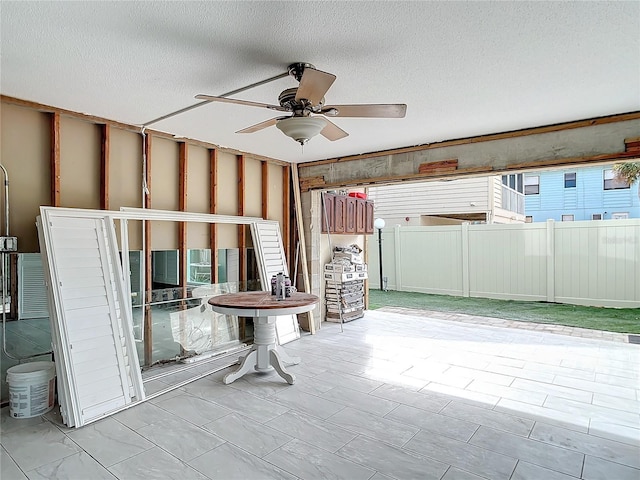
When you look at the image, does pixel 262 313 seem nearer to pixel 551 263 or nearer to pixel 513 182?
pixel 551 263

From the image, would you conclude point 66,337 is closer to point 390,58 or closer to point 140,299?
point 140,299

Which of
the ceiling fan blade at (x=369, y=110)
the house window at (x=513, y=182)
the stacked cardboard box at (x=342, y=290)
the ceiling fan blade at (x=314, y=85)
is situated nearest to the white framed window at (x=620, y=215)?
the house window at (x=513, y=182)

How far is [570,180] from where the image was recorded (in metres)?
12.4

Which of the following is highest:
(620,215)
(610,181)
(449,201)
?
(610,181)

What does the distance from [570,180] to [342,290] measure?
9.73 m

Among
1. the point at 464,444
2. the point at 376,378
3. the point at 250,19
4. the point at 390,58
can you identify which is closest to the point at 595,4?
the point at 390,58

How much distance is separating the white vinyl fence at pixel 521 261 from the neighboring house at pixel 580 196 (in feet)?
12.4

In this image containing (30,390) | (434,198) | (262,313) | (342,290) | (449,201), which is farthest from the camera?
(434,198)

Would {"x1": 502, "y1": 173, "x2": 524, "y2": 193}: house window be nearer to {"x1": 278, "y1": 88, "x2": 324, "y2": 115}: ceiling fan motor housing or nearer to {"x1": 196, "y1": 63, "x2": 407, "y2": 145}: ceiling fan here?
{"x1": 196, "y1": 63, "x2": 407, "y2": 145}: ceiling fan

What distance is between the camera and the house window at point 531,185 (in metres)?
13.3

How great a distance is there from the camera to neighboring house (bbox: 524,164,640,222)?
451 inches

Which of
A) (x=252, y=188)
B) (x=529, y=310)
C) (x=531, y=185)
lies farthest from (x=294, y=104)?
(x=531, y=185)

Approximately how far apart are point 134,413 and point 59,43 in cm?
277

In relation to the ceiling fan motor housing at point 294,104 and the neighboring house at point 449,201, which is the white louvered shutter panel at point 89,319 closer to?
the ceiling fan motor housing at point 294,104
